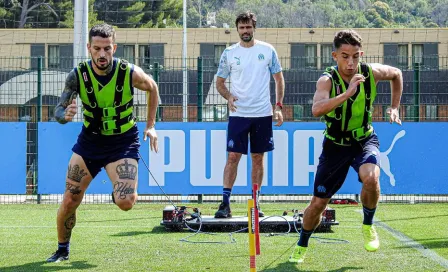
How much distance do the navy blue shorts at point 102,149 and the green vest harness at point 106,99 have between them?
6cm

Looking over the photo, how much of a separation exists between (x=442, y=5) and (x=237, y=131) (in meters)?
111

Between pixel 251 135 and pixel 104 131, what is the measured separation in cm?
319

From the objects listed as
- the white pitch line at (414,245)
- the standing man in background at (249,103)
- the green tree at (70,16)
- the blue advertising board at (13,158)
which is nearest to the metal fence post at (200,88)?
the blue advertising board at (13,158)

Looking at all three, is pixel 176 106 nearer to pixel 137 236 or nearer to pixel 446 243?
pixel 137 236

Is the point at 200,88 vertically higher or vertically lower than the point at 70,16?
lower

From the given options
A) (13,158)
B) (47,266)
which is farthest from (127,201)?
(13,158)

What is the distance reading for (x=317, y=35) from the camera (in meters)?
42.2

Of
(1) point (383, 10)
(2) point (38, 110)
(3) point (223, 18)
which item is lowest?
(2) point (38, 110)

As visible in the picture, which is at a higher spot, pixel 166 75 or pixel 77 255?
pixel 166 75

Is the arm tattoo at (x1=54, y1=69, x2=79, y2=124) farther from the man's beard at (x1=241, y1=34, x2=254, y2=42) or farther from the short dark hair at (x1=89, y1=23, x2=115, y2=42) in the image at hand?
the man's beard at (x1=241, y1=34, x2=254, y2=42)

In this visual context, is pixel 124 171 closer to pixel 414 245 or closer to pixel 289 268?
pixel 289 268

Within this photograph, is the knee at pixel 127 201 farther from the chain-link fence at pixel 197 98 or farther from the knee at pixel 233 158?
the chain-link fence at pixel 197 98

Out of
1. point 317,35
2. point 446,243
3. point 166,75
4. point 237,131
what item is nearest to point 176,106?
point 166,75

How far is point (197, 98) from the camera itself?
54.3ft
